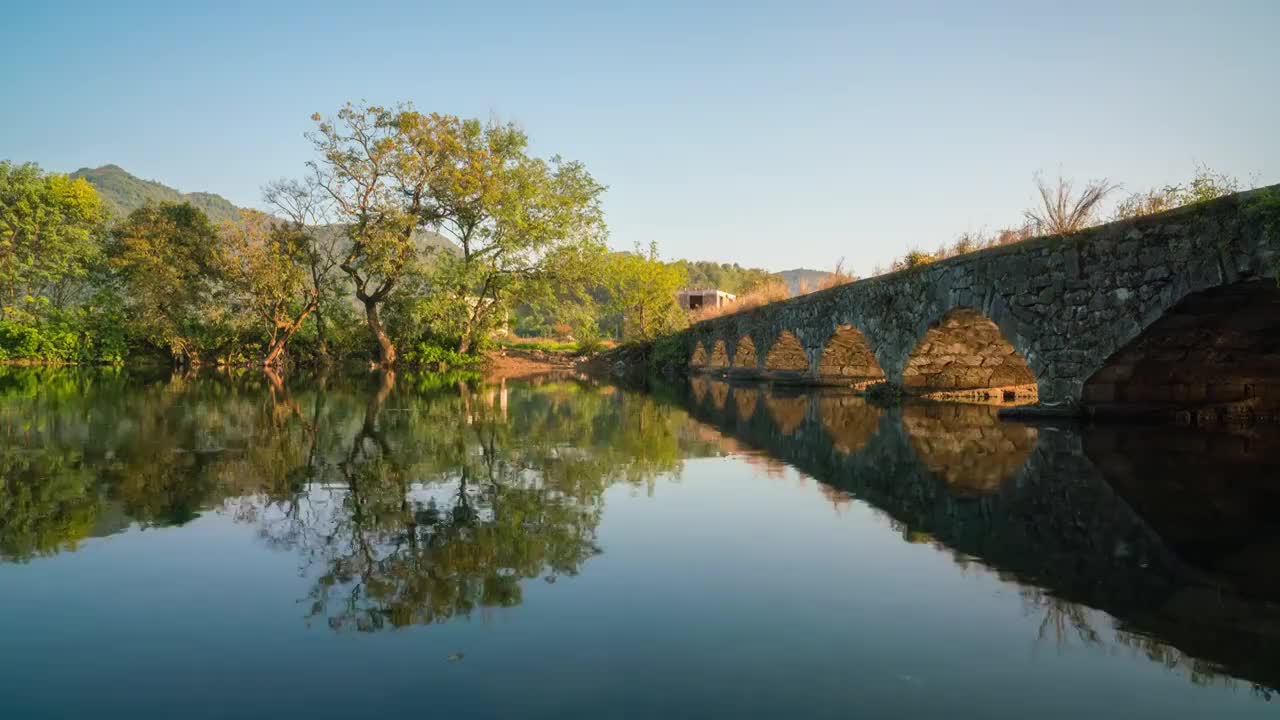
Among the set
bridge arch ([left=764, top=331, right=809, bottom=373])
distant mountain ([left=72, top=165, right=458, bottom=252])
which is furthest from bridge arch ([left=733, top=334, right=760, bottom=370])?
distant mountain ([left=72, top=165, right=458, bottom=252])

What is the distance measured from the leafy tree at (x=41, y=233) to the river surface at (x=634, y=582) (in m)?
33.6

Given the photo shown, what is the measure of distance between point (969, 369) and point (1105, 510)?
36.6 feet

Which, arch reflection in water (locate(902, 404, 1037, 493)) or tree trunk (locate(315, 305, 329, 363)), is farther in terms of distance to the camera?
tree trunk (locate(315, 305, 329, 363))

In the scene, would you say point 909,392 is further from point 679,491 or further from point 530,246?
point 530,246

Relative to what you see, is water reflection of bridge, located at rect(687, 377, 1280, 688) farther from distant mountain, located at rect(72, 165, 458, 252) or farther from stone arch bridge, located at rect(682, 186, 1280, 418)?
distant mountain, located at rect(72, 165, 458, 252)

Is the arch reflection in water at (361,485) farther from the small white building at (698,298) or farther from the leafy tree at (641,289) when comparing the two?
the small white building at (698,298)

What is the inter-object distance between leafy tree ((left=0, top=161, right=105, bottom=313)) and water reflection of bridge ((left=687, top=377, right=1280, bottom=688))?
3733cm

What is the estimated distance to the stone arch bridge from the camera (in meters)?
8.02

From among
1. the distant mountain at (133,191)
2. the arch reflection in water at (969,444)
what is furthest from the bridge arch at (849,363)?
the distant mountain at (133,191)

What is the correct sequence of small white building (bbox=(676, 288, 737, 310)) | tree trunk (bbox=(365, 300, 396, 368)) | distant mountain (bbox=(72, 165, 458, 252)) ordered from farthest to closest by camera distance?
distant mountain (bbox=(72, 165, 458, 252)) → small white building (bbox=(676, 288, 737, 310)) → tree trunk (bbox=(365, 300, 396, 368))

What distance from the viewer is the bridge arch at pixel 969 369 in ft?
49.6

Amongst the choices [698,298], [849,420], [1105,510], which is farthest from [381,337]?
[698,298]

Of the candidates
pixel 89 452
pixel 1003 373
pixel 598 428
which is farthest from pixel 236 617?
pixel 1003 373

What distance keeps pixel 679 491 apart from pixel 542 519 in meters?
1.61
